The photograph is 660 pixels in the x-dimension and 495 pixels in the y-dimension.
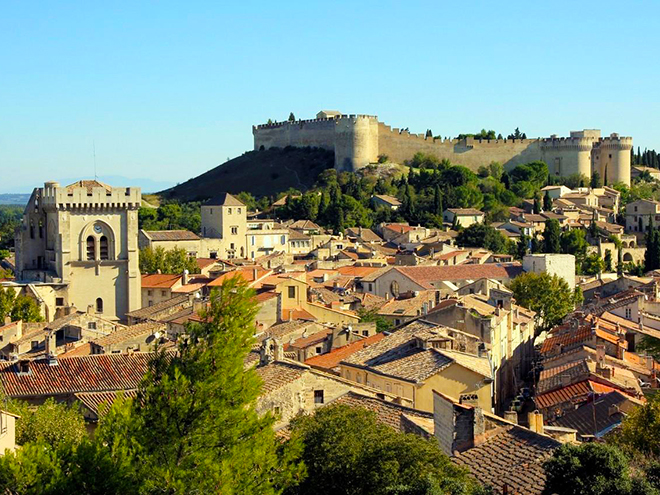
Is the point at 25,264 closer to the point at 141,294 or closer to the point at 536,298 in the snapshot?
the point at 141,294

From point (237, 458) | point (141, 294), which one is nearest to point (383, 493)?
point (237, 458)

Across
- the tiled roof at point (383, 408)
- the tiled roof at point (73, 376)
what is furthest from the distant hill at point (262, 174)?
the tiled roof at point (383, 408)

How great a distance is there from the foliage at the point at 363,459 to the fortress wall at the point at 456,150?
9866cm

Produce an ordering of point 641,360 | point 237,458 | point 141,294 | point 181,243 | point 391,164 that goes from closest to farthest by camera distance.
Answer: point 237,458, point 641,360, point 141,294, point 181,243, point 391,164

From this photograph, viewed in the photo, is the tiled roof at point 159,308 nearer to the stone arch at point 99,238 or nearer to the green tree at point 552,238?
the stone arch at point 99,238

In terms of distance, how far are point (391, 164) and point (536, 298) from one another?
208ft

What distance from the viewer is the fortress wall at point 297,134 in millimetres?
119812

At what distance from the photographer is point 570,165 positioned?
11419 cm

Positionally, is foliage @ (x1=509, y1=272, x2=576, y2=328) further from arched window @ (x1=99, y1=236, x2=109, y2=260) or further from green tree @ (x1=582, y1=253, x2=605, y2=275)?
green tree @ (x1=582, y1=253, x2=605, y2=275)

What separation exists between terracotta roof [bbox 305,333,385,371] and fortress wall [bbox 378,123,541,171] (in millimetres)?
84546

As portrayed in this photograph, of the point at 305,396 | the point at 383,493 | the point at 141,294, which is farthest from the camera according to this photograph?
the point at 141,294

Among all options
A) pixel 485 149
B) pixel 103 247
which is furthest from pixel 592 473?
pixel 485 149

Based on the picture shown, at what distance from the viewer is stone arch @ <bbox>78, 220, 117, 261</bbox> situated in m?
50.5

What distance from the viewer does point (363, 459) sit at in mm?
16406
